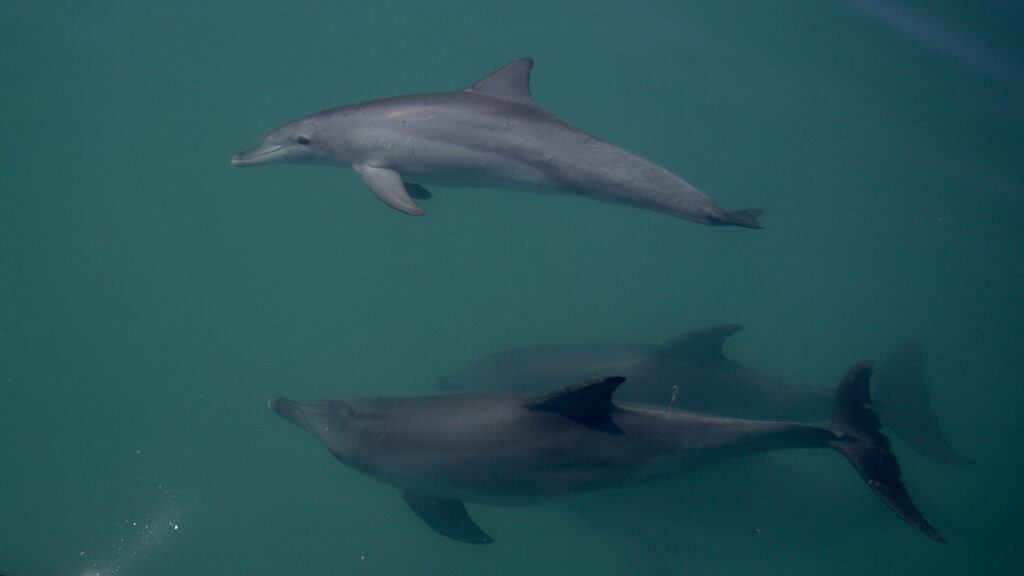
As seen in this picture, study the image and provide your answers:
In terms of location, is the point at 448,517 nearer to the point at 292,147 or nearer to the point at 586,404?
the point at 586,404

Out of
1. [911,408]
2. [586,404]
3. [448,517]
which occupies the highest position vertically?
[586,404]

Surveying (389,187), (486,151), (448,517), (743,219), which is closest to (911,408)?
(743,219)

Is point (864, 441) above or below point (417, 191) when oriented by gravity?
below

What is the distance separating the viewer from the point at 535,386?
7.38 m

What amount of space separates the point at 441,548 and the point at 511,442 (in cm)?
357

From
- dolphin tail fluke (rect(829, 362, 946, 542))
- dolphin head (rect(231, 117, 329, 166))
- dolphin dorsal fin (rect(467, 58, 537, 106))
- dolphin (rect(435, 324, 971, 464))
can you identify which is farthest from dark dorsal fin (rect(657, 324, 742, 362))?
dolphin head (rect(231, 117, 329, 166))

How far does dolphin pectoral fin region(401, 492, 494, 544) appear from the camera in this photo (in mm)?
5820

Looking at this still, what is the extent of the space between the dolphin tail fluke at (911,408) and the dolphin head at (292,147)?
308 inches

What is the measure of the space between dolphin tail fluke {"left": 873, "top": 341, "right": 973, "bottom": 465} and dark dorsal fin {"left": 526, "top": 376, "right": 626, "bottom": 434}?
5.37m

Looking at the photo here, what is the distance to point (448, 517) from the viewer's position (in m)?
5.87

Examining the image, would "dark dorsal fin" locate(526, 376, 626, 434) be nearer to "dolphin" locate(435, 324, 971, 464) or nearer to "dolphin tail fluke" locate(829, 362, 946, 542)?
"dolphin" locate(435, 324, 971, 464)

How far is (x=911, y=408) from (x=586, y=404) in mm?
6019

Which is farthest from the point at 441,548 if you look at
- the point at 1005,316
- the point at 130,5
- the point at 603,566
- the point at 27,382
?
the point at 130,5

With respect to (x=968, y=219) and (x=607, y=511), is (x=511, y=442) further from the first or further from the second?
(x=968, y=219)
